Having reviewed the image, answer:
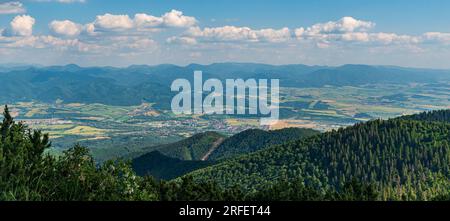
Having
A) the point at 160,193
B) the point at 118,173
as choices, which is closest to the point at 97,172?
the point at 118,173
